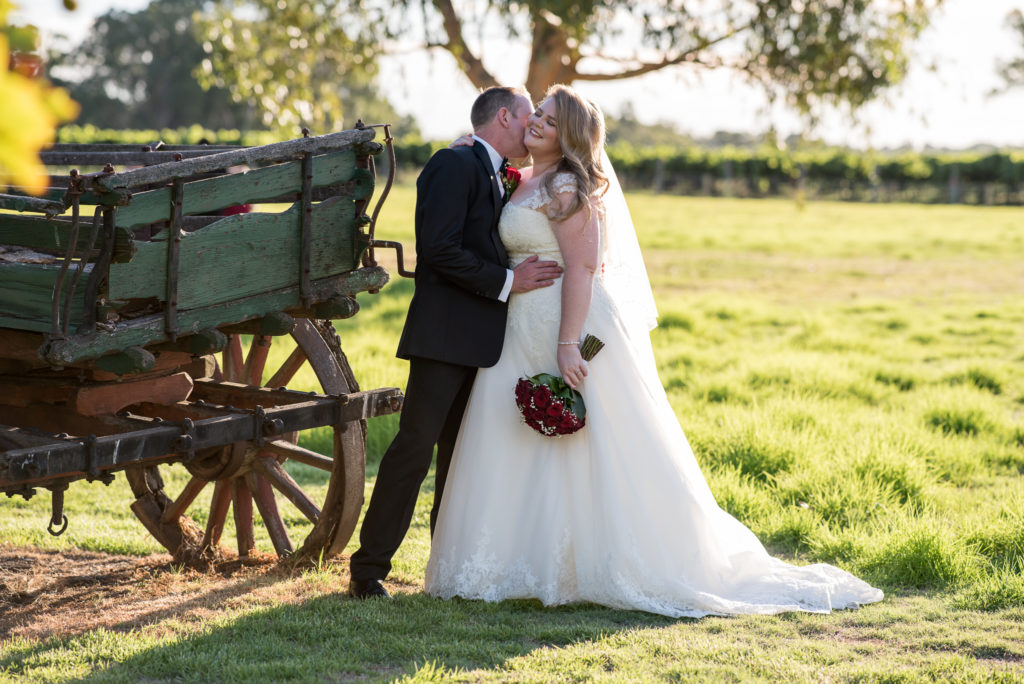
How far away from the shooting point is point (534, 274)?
4.00 metres

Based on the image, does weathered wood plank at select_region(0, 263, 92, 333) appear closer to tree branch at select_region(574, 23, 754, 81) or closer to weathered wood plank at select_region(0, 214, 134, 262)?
weathered wood plank at select_region(0, 214, 134, 262)

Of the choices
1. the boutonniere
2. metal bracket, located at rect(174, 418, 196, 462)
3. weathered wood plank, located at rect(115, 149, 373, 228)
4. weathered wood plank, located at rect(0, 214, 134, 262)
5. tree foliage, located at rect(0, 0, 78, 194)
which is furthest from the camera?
the boutonniere

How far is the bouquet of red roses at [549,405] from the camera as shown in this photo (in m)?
3.84

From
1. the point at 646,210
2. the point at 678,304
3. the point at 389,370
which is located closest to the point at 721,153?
the point at 646,210

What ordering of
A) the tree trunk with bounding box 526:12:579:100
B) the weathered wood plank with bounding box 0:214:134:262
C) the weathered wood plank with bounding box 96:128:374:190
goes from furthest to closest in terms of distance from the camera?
the tree trunk with bounding box 526:12:579:100 < the weathered wood plank with bounding box 0:214:134:262 < the weathered wood plank with bounding box 96:128:374:190

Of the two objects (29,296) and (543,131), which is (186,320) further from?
(543,131)

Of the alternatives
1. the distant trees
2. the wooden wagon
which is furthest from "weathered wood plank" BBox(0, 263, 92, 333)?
the distant trees

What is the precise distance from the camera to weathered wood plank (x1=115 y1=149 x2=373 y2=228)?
310 cm

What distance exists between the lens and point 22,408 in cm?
380

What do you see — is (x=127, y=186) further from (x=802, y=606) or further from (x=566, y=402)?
(x=802, y=606)

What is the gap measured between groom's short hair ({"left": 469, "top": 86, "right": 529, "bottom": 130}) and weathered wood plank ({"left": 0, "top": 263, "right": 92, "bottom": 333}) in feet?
5.29

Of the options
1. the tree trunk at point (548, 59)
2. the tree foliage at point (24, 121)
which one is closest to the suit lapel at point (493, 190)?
the tree foliage at point (24, 121)

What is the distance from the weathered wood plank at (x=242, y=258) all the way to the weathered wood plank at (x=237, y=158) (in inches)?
7.1

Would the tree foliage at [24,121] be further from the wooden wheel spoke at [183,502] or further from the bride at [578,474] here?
the wooden wheel spoke at [183,502]
